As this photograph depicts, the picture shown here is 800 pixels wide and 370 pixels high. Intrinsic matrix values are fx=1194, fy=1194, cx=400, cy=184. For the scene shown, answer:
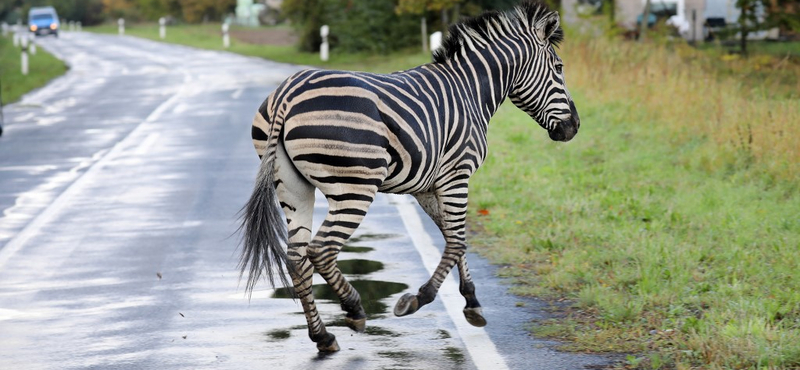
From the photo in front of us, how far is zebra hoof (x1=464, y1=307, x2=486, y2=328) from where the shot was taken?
716 cm

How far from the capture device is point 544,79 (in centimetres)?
776

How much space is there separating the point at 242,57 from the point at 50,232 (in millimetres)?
33069

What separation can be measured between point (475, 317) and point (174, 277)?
8.91 ft

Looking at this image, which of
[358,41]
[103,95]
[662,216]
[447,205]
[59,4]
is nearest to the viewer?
[447,205]

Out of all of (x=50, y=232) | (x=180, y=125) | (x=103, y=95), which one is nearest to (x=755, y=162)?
(x=50, y=232)

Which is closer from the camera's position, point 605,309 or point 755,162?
point 605,309

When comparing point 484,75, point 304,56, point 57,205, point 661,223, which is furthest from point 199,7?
point 484,75

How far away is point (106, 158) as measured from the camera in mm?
16406

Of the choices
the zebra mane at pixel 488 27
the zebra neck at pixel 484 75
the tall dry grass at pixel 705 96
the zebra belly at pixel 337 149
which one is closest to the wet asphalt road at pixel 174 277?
the zebra belly at pixel 337 149

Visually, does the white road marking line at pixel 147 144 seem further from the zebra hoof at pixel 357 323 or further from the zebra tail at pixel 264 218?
the zebra tail at pixel 264 218

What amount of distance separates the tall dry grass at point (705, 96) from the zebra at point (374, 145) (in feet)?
18.1

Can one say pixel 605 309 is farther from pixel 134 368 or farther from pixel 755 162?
pixel 755 162

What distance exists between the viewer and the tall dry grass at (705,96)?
1313cm

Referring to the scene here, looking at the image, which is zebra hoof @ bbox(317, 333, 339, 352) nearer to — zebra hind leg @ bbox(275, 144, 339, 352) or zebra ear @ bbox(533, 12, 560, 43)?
zebra hind leg @ bbox(275, 144, 339, 352)
